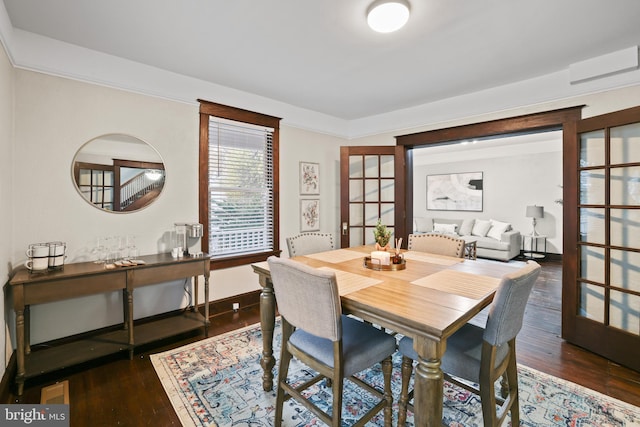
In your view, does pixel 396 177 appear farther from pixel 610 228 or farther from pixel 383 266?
pixel 383 266

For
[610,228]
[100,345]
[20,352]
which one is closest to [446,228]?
[610,228]

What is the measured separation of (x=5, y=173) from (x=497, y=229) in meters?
7.60

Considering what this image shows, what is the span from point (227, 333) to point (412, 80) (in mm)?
3168

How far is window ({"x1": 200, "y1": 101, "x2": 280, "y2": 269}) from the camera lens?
325 centimetres

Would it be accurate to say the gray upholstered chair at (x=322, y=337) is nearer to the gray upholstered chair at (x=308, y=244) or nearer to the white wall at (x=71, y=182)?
the gray upholstered chair at (x=308, y=244)

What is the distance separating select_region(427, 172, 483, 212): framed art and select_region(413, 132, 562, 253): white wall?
118mm

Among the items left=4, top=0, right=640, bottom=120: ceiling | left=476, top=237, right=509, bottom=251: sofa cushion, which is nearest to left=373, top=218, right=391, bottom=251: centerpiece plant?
left=4, top=0, right=640, bottom=120: ceiling

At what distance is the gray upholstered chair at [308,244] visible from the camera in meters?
2.69

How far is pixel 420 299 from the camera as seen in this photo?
1433mm

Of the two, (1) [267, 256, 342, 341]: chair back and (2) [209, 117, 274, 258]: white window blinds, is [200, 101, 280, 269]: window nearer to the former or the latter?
(2) [209, 117, 274, 258]: white window blinds

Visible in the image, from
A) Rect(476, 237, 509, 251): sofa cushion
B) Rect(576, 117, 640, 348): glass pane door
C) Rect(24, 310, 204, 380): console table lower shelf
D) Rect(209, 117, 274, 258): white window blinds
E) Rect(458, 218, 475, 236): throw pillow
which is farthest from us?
Rect(458, 218, 475, 236): throw pillow

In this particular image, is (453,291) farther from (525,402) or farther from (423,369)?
(525,402)

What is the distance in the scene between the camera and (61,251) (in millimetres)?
2225

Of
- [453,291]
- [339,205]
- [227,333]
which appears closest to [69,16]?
[227,333]
